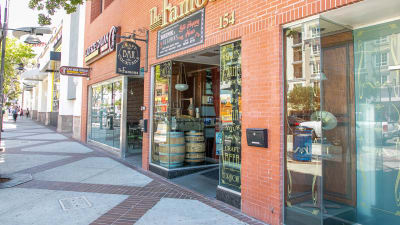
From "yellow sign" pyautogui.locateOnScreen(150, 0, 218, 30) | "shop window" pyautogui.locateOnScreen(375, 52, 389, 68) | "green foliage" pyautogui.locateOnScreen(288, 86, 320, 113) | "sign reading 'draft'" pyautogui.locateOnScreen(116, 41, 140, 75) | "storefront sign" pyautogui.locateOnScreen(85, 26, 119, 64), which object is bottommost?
"green foliage" pyautogui.locateOnScreen(288, 86, 320, 113)

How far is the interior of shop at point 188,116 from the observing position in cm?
712

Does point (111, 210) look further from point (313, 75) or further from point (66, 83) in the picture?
point (66, 83)

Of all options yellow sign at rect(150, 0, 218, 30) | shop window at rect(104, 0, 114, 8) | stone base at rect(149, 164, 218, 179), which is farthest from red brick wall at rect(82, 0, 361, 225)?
shop window at rect(104, 0, 114, 8)

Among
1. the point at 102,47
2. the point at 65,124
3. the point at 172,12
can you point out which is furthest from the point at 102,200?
the point at 65,124

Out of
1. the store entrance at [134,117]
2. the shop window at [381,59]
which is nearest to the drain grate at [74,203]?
the store entrance at [134,117]

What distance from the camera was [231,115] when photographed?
523 cm

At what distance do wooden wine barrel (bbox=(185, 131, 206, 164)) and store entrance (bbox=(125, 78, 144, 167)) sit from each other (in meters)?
3.27

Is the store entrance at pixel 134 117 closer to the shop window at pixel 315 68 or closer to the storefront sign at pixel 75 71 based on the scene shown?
the storefront sign at pixel 75 71

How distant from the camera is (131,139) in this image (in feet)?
37.4

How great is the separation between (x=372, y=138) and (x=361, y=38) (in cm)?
152

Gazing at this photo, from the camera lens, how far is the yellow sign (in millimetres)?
5723

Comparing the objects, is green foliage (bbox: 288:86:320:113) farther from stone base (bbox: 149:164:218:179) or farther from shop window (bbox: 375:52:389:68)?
stone base (bbox: 149:164:218:179)

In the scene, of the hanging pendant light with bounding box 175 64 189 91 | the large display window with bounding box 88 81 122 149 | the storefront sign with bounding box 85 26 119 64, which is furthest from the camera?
the large display window with bounding box 88 81 122 149

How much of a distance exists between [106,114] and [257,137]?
30.2 ft
